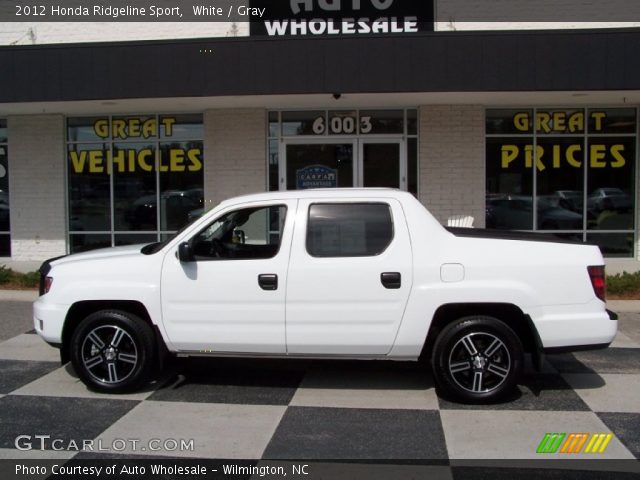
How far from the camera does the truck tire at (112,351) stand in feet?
18.1

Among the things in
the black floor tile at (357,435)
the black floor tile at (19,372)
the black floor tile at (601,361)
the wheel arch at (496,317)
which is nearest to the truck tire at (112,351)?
the black floor tile at (19,372)

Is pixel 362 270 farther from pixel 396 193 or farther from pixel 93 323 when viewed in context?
pixel 93 323

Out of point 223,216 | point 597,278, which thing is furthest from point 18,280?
point 597,278

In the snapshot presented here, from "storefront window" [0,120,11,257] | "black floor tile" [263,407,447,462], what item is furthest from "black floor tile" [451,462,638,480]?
"storefront window" [0,120,11,257]

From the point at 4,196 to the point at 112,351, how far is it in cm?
896

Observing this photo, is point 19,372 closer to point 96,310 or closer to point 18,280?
point 96,310

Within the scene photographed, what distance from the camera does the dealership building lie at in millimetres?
9727

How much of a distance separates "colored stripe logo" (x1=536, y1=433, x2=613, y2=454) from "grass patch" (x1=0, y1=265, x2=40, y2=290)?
369 inches

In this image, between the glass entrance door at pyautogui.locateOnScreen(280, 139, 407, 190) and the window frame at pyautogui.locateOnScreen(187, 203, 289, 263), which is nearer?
the window frame at pyautogui.locateOnScreen(187, 203, 289, 263)

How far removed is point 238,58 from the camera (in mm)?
9953

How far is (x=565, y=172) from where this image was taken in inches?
469

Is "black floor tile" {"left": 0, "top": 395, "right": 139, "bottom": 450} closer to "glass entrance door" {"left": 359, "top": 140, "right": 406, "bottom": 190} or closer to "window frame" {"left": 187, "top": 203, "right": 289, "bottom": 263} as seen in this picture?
"window frame" {"left": 187, "top": 203, "right": 289, "bottom": 263}

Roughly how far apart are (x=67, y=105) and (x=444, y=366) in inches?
352

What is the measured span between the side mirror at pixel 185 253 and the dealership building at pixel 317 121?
5198mm
